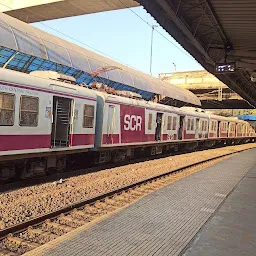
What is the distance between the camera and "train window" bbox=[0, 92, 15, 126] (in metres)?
8.68

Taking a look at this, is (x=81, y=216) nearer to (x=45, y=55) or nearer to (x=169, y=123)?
(x=169, y=123)

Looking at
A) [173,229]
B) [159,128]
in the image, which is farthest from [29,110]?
[159,128]

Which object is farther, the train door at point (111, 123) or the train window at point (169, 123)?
the train window at point (169, 123)

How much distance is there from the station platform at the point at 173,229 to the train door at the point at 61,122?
4.14 meters

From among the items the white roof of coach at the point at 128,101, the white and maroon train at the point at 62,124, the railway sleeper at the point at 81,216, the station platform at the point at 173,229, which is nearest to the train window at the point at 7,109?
the white and maroon train at the point at 62,124

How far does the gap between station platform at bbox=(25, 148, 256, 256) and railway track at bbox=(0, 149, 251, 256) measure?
484mm

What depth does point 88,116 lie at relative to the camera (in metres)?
12.5

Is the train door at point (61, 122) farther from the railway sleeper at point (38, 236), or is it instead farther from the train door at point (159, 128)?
the train door at point (159, 128)

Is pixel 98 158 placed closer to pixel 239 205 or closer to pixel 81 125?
pixel 81 125

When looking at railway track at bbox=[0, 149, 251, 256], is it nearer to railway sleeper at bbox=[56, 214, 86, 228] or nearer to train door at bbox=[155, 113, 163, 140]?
railway sleeper at bbox=[56, 214, 86, 228]

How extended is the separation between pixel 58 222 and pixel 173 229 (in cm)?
225

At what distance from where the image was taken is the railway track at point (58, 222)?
17.6ft

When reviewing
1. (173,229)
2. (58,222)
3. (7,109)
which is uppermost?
(7,109)

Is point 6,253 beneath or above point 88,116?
beneath
